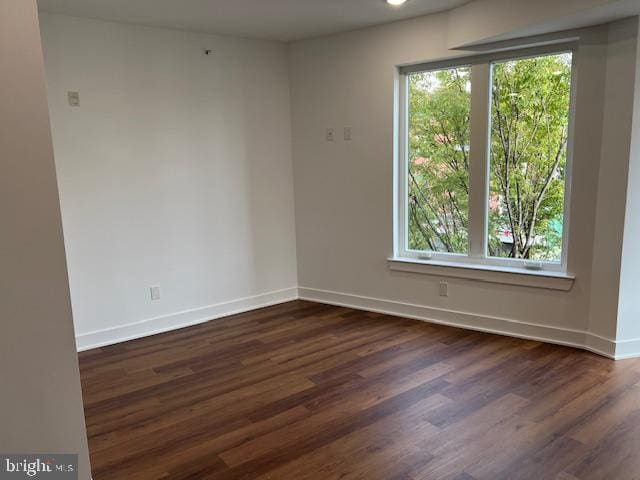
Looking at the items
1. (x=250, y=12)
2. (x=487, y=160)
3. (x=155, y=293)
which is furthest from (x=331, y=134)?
(x=155, y=293)

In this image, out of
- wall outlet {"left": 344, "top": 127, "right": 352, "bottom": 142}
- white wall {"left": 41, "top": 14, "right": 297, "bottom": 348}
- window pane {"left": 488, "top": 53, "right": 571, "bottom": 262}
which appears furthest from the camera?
wall outlet {"left": 344, "top": 127, "right": 352, "bottom": 142}

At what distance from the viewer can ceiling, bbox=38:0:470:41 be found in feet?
10.5

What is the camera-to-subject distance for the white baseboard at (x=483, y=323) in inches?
127

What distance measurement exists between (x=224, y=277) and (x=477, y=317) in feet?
7.24

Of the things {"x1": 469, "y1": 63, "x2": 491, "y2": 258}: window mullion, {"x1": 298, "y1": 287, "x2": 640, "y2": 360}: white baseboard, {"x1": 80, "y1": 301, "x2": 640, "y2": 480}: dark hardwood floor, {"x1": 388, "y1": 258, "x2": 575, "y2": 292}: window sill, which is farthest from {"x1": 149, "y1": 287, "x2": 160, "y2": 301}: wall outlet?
{"x1": 469, "y1": 63, "x2": 491, "y2": 258}: window mullion

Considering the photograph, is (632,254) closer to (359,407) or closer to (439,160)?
(439,160)

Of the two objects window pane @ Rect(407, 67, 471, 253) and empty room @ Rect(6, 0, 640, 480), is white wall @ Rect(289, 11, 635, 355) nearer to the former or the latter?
empty room @ Rect(6, 0, 640, 480)

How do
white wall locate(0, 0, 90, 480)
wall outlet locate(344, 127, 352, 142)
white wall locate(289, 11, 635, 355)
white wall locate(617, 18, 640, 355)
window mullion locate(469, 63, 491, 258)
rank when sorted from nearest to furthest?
white wall locate(0, 0, 90, 480) < white wall locate(617, 18, 640, 355) < white wall locate(289, 11, 635, 355) < window mullion locate(469, 63, 491, 258) < wall outlet locate(344, 127, 352, 142)

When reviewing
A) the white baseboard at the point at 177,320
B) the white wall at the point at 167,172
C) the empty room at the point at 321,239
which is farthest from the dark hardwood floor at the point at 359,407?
the white wall at the point at 167,172

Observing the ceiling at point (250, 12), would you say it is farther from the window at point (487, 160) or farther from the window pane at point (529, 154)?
the window pane at point (529, 154)

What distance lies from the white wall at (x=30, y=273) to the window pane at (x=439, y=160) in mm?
3002

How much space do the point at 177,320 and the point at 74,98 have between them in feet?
6.27

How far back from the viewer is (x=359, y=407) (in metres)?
2.67

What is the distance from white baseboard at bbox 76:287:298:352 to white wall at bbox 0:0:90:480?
6.41ft
